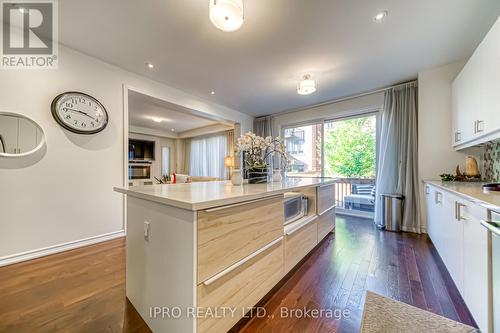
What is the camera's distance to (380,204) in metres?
3.42

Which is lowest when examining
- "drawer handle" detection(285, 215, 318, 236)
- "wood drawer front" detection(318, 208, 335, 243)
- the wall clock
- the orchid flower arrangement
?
"wood drawer front" detection(318, 208, 335, 243)

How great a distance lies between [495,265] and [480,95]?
1766mm

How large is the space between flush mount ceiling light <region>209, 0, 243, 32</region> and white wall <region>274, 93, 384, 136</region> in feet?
10.8

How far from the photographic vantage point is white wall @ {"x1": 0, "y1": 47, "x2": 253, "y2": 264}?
2.12 meters

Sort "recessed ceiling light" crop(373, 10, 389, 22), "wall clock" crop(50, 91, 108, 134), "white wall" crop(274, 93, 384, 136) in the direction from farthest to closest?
"white wall" crop(274, 93, 384, 136)
"wall clock" crop(50, 91, 108, 134)
"recessed ceiling light" crop(373, 10, 389, 22)

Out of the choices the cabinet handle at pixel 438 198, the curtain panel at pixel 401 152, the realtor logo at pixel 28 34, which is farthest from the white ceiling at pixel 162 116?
the cabinet handle at pixel 438 198

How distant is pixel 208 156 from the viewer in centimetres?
738

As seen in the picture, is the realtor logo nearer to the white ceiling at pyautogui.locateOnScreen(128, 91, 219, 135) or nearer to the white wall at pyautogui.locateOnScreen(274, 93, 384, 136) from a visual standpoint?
the white ceiling at pyautogui.locateOnScreen(128, 91, 219, 135)

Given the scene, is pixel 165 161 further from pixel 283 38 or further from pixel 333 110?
pixel 283 38

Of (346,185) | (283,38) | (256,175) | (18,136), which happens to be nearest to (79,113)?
(18,136)

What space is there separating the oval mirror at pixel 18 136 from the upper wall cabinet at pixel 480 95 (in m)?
4.63

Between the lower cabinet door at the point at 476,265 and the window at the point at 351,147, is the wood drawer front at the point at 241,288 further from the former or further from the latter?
the window at the point at 351,147

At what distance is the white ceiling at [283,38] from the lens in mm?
1812

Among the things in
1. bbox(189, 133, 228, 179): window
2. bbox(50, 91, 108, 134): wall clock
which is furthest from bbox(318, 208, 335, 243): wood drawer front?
bbox(189, 133, 228, 179): window
